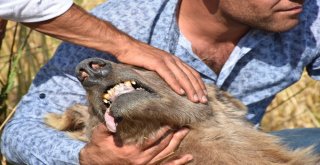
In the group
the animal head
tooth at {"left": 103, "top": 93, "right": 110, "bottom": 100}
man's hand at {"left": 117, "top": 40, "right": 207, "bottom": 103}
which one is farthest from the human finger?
tooth at {"left": 103, "top": 93, "right": 110, "bottom": 100}

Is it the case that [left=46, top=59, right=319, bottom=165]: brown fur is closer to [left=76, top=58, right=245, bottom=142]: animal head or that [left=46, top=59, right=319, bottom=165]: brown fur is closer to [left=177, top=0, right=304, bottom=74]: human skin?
[left=76, top=58, right=245, bottom=142]: animal head

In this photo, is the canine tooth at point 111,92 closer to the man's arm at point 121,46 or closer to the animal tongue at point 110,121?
the animal tongue at point 110,121

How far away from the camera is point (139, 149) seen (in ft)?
16.4

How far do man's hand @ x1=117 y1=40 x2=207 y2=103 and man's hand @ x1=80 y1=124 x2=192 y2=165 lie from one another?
220mm

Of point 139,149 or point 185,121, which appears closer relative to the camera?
point 139,149

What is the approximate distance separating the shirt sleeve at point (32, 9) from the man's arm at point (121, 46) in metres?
0.05

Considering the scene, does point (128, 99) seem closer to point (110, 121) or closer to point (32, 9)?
point (110, 121)

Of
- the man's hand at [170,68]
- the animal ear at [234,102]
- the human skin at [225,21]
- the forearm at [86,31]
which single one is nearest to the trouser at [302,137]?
the animal ear at [234,102]

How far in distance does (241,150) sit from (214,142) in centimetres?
15

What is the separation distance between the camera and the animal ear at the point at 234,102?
5.59 metres

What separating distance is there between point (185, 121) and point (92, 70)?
0.62 metres

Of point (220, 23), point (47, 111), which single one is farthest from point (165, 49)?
point (47, 111)

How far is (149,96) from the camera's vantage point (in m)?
4.88

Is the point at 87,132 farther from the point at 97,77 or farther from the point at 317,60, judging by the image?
the point at 317,60
